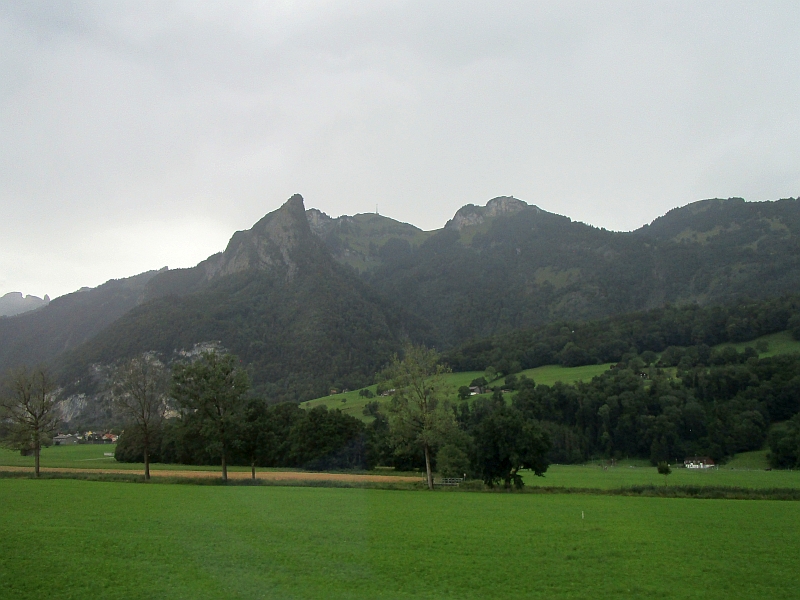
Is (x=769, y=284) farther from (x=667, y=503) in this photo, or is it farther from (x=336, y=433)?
(x=667, y=503)

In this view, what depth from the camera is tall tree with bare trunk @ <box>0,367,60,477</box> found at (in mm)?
55938

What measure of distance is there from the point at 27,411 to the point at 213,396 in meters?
19.9

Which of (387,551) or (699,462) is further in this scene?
(699,462)

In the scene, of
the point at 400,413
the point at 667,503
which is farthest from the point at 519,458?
the point at 667,503

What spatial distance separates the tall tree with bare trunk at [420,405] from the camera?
4603 centimetres

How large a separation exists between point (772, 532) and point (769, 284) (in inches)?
8193

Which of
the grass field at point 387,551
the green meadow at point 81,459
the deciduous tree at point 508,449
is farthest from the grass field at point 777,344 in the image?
the green meadow at point 81,459

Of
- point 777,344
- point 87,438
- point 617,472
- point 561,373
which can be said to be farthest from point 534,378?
point 87,438

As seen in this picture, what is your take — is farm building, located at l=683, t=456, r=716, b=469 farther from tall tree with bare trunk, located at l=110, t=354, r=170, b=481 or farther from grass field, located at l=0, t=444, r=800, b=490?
tall tree with bare trunk, located at l=110, t=354, r=170, b=481

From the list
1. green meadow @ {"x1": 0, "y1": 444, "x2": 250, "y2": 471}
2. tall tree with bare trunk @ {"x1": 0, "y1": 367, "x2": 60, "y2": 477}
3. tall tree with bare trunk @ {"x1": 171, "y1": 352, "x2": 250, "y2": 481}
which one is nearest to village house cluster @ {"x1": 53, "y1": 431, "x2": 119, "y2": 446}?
green meadow @ {"x1": 0, "y1": 444, "x2": 250, "y2": 471}

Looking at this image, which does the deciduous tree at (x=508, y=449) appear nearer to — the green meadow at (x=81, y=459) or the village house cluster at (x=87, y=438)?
the green meadow at (x=81, y=459)

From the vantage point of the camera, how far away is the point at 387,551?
18281 mm

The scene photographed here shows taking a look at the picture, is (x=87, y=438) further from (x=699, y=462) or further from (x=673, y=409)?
(x=699, y=462)

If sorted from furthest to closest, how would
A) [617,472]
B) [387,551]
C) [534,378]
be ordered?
[534,378] < [617,472] < [387,551]
